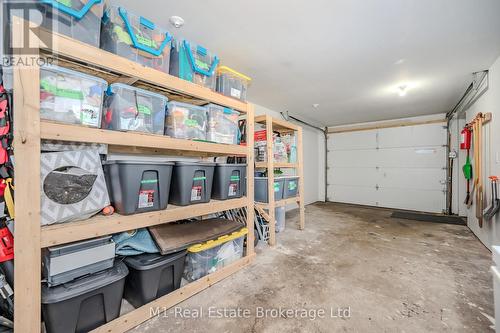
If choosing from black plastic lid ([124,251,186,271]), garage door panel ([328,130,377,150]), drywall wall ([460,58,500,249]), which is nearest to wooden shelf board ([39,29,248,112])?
black plastic lid ([124,251,186,271])

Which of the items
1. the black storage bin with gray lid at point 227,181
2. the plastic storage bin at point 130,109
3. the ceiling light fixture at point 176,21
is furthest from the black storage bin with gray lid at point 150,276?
the ceiling light fixture at point 176,21

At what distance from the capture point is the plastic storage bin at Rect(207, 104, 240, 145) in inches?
76.2

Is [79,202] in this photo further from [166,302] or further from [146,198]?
[166,302]

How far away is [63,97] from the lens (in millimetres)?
1198

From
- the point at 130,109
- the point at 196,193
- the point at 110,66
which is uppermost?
the point at 110,66

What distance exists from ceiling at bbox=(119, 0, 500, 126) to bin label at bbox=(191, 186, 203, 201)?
150 centimetres

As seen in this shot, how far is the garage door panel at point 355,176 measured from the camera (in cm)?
588

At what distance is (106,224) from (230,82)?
5.30ft

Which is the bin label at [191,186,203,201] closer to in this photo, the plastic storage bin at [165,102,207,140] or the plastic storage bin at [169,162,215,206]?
the plastic storage bin at [169,162,215,206]

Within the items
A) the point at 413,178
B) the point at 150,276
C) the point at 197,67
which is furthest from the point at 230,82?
the point at 413,178

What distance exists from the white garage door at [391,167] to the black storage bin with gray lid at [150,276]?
19.2 ft

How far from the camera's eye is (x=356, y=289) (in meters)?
1.86

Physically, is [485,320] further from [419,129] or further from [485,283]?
[419,129]

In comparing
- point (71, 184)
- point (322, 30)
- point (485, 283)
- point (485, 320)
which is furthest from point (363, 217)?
point (71, 184)
